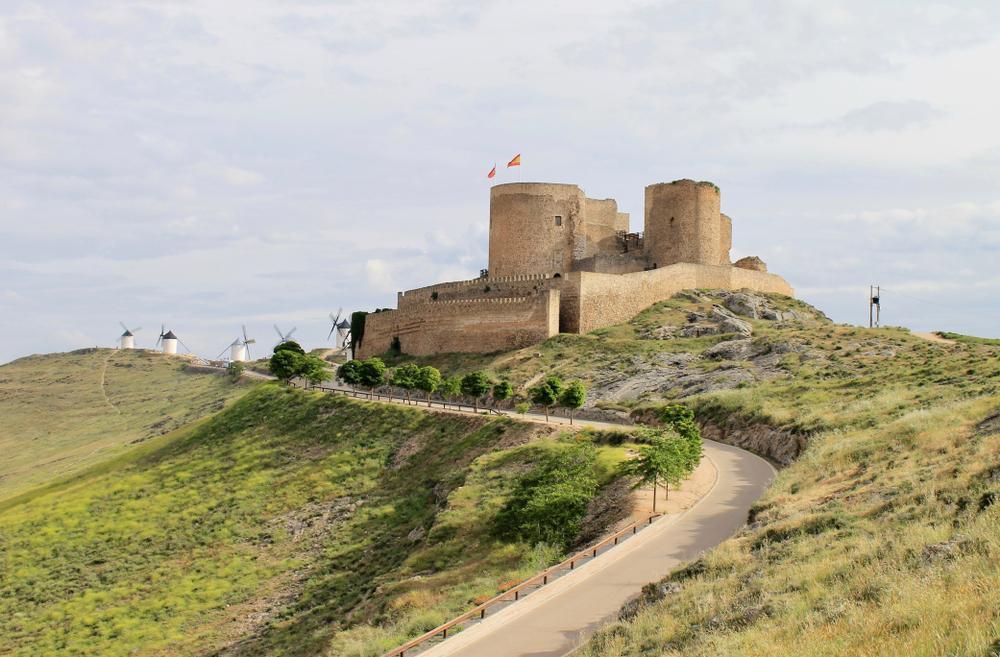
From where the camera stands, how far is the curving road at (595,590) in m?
14.5

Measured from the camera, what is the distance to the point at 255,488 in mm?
41531

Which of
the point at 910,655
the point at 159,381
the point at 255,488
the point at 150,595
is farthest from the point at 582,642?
the point at 159,381

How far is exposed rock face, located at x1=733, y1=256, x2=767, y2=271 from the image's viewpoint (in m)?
68.9

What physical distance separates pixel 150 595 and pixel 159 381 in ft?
256

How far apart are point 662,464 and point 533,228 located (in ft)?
131

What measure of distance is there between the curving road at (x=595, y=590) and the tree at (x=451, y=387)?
2432 centimetres

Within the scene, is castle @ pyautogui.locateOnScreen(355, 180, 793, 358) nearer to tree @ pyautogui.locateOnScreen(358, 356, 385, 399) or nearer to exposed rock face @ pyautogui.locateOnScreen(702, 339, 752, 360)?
tree @ pyautogui.locateOnScreen(358, 356, 385, 399)

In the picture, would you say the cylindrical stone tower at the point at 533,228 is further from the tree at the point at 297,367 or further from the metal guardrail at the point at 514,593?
the metal guardrail at the point at 514,593

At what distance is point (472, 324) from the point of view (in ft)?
190

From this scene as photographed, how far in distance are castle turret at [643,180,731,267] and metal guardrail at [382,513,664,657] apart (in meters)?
42.1

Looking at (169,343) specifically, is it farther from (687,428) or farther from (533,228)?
(687,428)

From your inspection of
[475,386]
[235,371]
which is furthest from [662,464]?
[235,371]

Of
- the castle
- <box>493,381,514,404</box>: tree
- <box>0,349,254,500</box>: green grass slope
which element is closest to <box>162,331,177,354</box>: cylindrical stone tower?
<box>0,349,254,500</box>: green grass slope

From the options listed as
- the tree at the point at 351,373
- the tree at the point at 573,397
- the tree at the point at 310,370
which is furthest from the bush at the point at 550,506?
the tree at the point at 310,370
